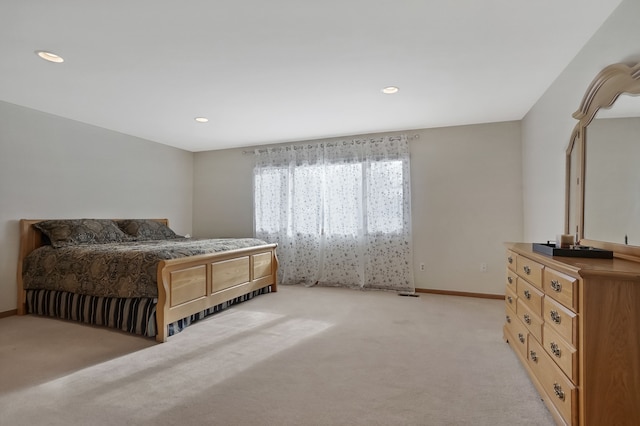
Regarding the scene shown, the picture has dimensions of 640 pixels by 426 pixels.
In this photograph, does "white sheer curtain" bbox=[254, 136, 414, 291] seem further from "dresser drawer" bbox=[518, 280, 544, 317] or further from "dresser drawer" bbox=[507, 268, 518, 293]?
"dresser drawer" bbox=[518, 280, 544, 317]

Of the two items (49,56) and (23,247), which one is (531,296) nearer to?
(49,56)

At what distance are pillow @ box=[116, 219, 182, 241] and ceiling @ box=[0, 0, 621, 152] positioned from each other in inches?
53.7

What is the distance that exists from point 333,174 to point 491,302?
105 inches

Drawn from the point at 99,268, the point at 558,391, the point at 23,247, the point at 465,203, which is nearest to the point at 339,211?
the point at 465,203

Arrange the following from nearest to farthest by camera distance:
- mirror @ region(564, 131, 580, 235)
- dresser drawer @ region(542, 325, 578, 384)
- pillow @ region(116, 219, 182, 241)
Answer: dresser drawer @ region(542, 325, 578, 384)
mirror @ region(564, 131, 580, 235)
pillow @ region(116, 219, 182, 241)

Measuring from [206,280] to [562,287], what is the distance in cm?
290

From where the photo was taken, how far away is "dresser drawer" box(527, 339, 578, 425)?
141cm

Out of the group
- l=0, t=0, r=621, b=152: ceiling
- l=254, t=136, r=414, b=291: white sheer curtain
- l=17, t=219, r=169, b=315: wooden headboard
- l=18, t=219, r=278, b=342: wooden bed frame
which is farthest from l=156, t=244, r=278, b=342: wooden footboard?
l=17, t=219, r=169, b=315: wooden headboard

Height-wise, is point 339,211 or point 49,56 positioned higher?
point 49,56

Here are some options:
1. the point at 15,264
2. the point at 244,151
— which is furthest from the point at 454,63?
the point at 15,264

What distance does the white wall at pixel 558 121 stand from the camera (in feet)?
6.00

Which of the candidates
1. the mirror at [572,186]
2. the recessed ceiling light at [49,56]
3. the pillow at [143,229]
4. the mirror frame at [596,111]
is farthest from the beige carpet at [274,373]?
the recessed ceiling light at [49,56]

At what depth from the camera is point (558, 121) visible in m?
2.76

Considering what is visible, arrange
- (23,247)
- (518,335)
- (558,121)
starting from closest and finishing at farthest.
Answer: (518,335) → (558,121) → (23,247)
